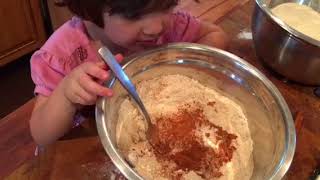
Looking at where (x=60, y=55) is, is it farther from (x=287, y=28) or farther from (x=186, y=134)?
(x=287, y=28)

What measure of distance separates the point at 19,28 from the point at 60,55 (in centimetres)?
91

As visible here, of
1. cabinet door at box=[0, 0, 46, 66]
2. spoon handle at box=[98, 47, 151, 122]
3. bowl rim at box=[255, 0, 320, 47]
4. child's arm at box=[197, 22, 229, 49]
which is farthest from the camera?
cabinet door at box=[0, 0, 46, 66]

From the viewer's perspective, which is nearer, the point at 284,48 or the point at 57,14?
the point at 284,48

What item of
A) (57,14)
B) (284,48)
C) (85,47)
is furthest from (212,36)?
(57,14)

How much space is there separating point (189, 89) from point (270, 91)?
157 mm

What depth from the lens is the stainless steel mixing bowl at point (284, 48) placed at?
674 mm

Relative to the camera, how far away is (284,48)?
2.30 ft

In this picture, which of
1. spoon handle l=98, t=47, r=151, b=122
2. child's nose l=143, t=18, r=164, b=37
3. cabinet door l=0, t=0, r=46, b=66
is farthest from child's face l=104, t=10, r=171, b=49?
cabinet door l=0, t=0, r=46, b=66

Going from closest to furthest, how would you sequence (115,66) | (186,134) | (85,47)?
1. (115,66)
2. (186,134)
3. (85,47)

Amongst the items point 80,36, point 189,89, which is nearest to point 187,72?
point 189,89

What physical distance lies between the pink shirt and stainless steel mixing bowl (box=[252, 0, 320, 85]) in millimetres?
210

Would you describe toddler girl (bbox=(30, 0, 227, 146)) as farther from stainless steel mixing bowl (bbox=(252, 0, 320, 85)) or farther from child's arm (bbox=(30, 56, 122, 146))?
stainless steel mixing bowl (bbox=(252, 0, 320, 85))

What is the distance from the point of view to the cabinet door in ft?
4.73

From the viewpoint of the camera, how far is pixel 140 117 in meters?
0.64
